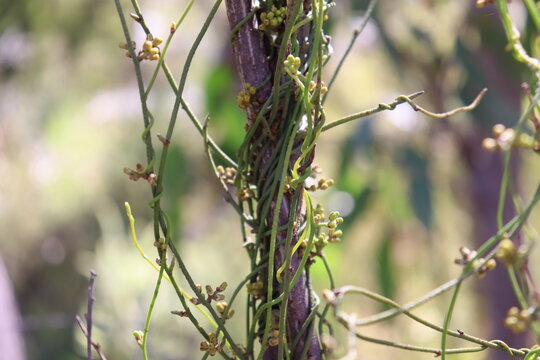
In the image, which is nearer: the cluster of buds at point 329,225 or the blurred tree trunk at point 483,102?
the cluster of buds at point 329,225

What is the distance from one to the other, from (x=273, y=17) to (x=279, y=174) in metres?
0.09

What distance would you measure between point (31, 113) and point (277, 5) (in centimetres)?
271

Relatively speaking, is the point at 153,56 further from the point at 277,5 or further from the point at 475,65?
the point at 475,65

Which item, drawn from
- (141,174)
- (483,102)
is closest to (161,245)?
(141,174)

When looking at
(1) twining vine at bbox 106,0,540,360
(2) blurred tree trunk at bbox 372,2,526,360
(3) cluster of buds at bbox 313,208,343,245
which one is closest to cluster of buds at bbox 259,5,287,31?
(1) twining vine at bbox 106,0,540,360

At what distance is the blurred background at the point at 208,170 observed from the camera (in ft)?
4.94

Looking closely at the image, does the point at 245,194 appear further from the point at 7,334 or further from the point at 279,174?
the point at 7,334

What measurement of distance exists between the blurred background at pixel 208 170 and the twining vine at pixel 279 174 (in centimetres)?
56

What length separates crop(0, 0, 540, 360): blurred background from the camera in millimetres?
1507

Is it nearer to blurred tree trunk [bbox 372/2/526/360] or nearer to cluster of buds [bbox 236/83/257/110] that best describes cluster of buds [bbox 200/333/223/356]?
cluster of buds [bbox 236/83/257/110]

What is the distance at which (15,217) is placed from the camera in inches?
109

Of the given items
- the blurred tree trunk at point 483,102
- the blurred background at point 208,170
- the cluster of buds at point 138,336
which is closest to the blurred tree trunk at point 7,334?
the blurred background at point 208,170

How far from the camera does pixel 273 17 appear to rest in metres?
0.38

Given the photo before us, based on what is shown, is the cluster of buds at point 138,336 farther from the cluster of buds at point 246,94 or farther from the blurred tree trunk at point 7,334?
the blurred tree trunk at point 7,334
